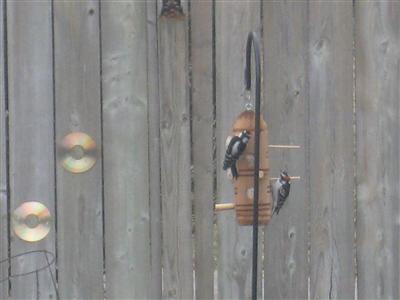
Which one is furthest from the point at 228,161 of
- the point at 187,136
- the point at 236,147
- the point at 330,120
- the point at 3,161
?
the point at 3,161

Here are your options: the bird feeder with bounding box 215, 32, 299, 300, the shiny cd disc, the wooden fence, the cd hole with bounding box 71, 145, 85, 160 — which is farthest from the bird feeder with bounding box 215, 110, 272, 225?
the shiny cd disc

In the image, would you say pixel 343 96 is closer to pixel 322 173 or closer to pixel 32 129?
pixel 322 173

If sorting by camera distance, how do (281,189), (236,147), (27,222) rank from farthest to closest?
(27,222)
(281,189)
(236,147)

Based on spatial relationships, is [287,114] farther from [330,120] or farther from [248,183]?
[248,183]

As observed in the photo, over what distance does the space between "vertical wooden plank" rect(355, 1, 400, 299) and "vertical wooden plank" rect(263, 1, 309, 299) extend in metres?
0.23

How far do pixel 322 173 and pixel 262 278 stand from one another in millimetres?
484

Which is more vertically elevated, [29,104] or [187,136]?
[29,104]

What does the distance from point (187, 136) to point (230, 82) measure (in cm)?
27

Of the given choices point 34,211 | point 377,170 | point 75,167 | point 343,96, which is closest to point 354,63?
point 343,96

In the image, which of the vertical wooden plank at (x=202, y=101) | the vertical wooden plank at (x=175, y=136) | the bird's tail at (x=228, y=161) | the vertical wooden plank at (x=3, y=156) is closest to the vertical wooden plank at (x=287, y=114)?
the vertical wooden plank at (x=202, y=101)

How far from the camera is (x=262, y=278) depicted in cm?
280

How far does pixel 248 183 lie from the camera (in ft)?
7.09

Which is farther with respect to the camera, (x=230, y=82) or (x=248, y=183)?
(x=230, y=82)

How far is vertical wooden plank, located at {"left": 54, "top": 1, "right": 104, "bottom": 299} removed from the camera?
274 centimetres
